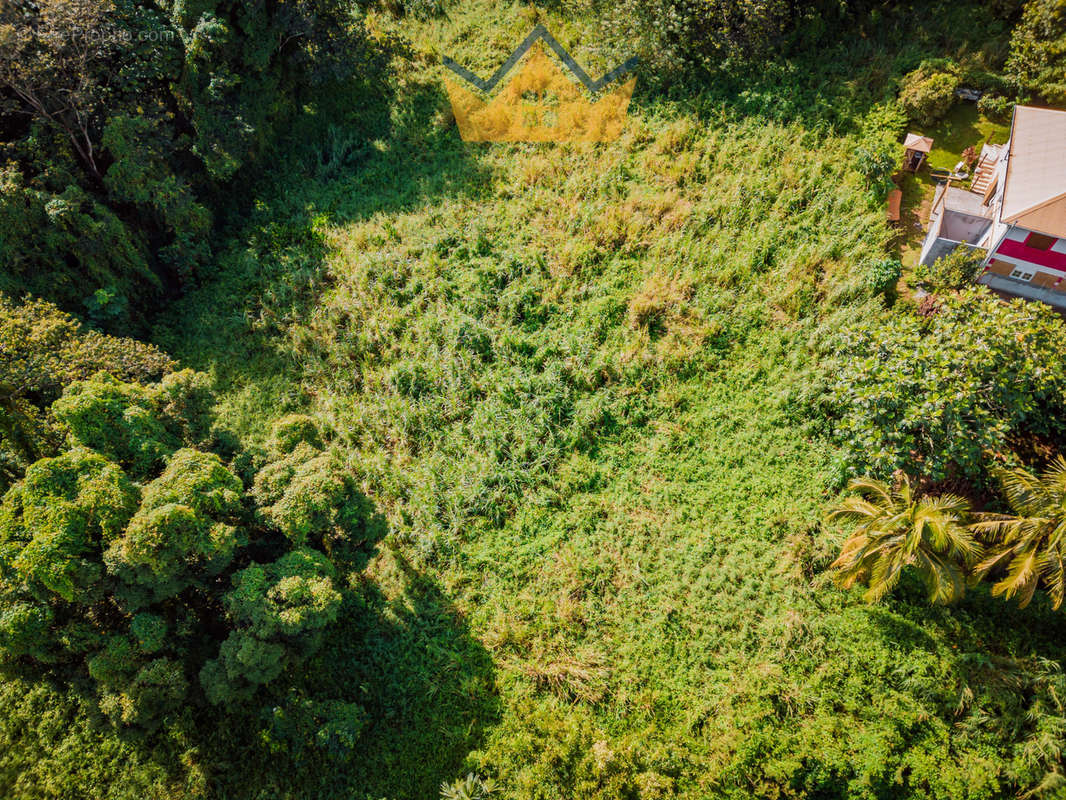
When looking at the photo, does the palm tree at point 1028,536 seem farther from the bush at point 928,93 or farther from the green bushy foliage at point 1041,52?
the green bushy foliage at point 1041,52

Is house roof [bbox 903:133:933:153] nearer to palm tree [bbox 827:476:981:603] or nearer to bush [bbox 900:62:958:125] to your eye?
bush [bbox 900:62:958:125]

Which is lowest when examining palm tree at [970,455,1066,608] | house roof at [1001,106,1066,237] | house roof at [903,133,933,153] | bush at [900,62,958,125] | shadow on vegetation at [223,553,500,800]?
shadow on vegetation at [223,553,500,800]

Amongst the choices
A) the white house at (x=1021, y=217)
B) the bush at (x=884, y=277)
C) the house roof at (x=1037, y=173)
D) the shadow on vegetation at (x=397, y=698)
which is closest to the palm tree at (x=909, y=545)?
the bush at (x=884, y=277)

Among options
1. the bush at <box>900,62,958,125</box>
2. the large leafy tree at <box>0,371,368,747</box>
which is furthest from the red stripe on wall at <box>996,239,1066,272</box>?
the large leafy tree at <box>0,371,368,747</box>

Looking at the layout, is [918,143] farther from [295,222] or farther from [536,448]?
[295,222]
